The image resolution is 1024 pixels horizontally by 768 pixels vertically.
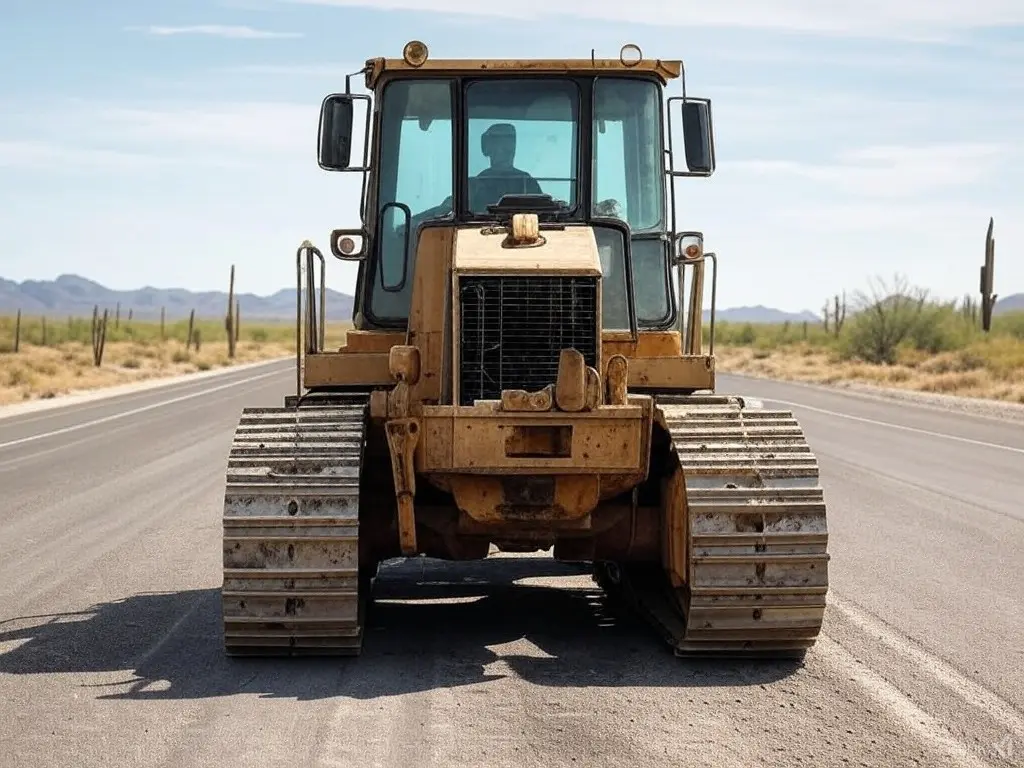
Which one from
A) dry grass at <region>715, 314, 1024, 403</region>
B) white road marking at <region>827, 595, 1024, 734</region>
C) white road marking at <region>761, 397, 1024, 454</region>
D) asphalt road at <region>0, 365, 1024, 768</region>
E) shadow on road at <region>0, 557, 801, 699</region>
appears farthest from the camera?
dry grass at <region>715, 314, 1024, 403</region>

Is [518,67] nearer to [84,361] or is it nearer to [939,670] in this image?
[939,670]

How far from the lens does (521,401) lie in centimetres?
757

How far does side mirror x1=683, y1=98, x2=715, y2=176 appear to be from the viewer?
31.2ft

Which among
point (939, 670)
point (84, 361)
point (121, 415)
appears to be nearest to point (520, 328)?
point (939, 670)

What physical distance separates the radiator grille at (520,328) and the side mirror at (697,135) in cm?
186

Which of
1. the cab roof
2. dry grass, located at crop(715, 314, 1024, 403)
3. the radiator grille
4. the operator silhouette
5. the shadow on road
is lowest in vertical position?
the shadow on road

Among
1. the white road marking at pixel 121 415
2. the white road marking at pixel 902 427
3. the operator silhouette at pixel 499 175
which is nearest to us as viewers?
the operator silhouette at pixel 499 175

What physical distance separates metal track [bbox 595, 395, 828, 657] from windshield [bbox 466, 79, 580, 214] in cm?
217

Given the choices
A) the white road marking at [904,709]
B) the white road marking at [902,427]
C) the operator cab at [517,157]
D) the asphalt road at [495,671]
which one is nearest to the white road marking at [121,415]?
the asphalt road at [495,671]

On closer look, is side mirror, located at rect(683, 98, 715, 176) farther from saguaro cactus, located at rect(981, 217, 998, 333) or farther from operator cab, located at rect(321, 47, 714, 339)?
saguaro cactus, located at rect(981, 217, 998, 333)

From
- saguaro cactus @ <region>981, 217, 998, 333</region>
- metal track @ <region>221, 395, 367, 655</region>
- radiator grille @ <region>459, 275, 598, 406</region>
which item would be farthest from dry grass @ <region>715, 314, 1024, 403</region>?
metal track @ <region>221, 395, 367, 655</region>

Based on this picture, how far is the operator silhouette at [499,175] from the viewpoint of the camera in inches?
365

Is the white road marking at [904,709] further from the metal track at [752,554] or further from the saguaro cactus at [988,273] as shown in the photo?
the saguaro cactus at [988,273]

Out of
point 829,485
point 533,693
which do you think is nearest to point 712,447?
point 533,693
